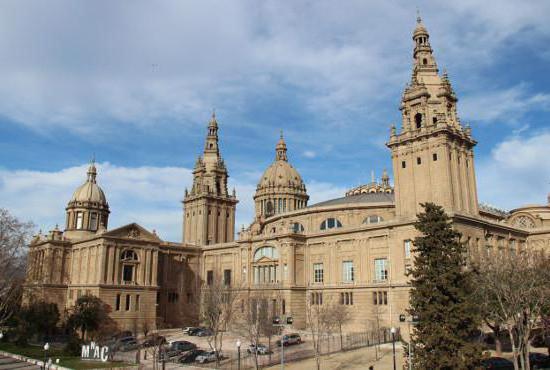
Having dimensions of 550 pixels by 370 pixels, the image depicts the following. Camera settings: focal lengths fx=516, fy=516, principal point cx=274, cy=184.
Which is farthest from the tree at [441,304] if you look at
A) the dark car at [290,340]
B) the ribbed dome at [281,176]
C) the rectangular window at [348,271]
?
the ribbed dome at [281,176]

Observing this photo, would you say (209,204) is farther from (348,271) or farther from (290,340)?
(290,340)

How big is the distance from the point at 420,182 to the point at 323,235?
1547cm

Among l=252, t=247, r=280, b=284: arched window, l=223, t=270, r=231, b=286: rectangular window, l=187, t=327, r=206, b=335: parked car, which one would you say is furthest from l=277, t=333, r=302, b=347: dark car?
l=223, t=270, r=231, b=286: rectangular window

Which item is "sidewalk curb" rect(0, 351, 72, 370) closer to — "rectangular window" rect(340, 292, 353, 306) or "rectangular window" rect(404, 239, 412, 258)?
"rectangular window" rect(340, 292, 353, 306)

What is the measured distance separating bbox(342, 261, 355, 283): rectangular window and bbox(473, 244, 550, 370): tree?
29.0m

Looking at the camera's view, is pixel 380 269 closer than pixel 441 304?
No

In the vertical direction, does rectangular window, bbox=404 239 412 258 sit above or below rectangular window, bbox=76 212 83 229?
below

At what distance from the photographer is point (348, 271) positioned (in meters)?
69.1

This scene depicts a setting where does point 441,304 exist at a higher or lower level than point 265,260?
lower

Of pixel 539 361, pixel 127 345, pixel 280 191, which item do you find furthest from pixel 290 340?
pixel 280 191

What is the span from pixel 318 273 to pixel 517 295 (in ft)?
126

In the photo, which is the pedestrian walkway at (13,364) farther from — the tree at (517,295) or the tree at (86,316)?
the tree at (517,295)

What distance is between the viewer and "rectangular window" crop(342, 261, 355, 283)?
6856cm

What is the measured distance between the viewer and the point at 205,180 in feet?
345
